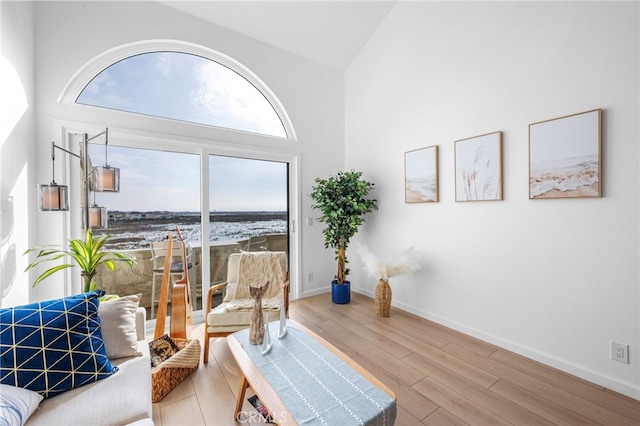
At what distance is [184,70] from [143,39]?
43 cm

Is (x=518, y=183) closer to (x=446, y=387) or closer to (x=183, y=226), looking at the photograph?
(x=446, y=387)

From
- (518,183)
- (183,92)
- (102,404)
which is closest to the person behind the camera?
(102,404)

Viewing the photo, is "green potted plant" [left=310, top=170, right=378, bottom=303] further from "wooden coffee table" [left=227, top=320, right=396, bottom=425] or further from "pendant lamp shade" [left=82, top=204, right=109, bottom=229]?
"pendant lamp shade" [left=82, top=204, right=109, bottom=229]

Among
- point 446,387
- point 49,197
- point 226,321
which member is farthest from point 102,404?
point 446,387

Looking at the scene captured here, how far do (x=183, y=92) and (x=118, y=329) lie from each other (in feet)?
8.18

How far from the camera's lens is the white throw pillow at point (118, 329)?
5.01 ft

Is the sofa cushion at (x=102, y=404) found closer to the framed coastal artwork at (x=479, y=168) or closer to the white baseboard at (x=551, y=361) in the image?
the white baseboard at (x=551, y=361)

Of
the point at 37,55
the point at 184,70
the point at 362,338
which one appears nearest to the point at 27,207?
the point at 37,55

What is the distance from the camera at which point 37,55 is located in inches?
89.0

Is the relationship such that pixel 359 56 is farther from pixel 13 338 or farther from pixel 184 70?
pixel 13 338

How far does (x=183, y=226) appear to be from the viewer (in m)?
2.99

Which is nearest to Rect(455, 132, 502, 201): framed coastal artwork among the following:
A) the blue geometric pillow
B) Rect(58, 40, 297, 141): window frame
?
Rect(58, 40, 297, 141): window frame

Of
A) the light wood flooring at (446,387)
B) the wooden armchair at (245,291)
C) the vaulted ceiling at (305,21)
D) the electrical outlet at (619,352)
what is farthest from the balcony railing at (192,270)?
the electrical outlet at (619,352)

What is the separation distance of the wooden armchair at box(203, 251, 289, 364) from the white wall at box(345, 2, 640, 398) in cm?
159
